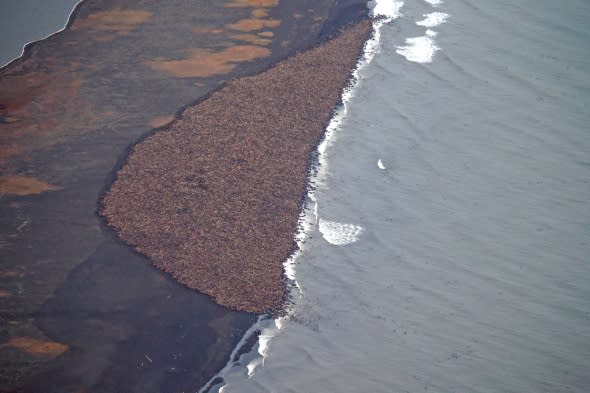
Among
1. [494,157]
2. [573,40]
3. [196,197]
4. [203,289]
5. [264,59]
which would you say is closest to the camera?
[203,289]

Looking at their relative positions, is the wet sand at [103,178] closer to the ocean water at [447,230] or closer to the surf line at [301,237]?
the surf line at [301,237]

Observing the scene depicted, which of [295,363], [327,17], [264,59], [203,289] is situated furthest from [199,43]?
[295,363]

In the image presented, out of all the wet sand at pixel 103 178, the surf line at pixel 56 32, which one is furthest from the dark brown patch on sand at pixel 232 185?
the surf line at pixel 56 32

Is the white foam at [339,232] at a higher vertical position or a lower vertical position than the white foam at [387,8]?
lower

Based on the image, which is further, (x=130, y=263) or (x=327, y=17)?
(x=327, y=17)

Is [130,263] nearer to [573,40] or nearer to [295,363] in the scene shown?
[295,363]

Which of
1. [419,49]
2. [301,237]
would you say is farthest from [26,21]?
[301,237]
